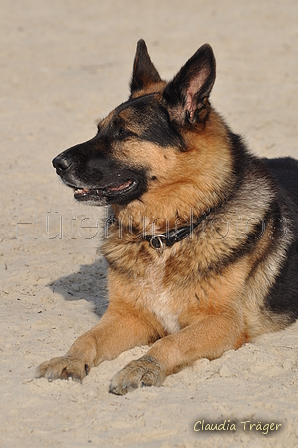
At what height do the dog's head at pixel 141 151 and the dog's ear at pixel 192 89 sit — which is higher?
the dog's ear at pixel 192 89

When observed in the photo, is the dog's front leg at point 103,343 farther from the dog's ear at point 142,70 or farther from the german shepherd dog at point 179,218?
the dog's ear at point 142,70

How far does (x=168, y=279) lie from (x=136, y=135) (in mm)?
1128

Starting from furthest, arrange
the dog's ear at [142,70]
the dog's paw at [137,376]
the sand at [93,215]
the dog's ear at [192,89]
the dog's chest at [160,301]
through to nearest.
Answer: the dog's ear at [142,70], the dog's chest at [160,301], the dog's ear at [192,89], the dog's paw at [137,376], the sand at [93,215]

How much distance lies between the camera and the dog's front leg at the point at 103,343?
13.7ft

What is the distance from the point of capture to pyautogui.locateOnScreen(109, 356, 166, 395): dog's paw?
13.1 ft

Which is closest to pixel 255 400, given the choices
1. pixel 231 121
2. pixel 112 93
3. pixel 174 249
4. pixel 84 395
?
pixel 84 395

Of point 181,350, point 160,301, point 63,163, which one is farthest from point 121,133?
point 181,350

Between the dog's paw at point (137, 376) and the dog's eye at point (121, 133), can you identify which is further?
the dog's eye at point (121, 133)

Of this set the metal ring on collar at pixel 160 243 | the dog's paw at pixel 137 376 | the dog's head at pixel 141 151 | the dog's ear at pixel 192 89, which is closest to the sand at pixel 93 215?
the dog's paw at pixel 137 376

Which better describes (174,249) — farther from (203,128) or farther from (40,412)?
(40,412)

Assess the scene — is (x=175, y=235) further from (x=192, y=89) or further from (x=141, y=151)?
(x=192, y=89)

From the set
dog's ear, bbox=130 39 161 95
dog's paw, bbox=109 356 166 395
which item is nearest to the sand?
dog's paw, bbox=109 356 166 395

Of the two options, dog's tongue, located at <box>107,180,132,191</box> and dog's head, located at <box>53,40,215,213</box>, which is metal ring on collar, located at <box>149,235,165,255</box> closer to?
dog's head, located at <box>53,40,215,213</box>

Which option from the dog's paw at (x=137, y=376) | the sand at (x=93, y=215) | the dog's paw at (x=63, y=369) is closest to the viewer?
the sand at (x=93, y=215)
